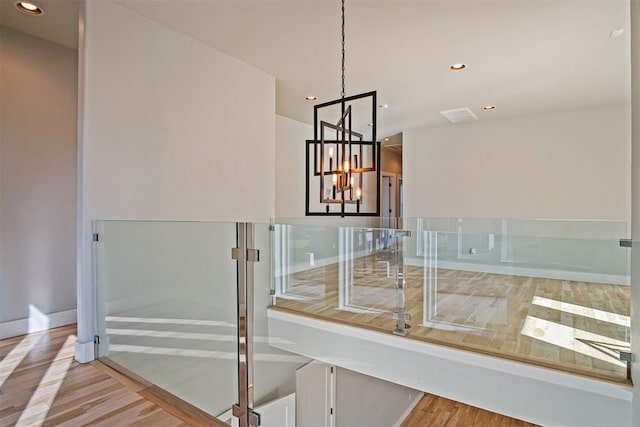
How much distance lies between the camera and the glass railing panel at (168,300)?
2602 mm

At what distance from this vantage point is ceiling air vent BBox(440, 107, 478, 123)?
5.53m

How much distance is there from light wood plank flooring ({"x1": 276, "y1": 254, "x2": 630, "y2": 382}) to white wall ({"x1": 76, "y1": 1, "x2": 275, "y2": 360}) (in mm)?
1243

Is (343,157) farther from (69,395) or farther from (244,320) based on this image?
(69,395)

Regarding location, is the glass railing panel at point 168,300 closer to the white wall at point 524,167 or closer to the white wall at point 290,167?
the white wall at point 290,167

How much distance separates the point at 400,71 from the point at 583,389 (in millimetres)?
3403

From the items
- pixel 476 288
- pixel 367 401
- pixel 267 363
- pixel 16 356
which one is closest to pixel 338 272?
pixel 267 363

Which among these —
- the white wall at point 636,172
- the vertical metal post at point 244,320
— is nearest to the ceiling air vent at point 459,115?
the white wall at point 636,172

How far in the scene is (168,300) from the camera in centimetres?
276

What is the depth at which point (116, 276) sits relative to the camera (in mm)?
2668

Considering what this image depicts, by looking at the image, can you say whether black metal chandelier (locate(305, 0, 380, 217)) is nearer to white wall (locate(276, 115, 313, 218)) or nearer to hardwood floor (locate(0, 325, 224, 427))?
white wall (locate(276, 115, 313, 218))

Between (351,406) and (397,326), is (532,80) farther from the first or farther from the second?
(351,406)

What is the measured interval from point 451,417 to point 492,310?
4.73 m

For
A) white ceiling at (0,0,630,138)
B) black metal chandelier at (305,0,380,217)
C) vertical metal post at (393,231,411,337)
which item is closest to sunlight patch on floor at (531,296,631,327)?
vertical metal post at (393,231,411,337)

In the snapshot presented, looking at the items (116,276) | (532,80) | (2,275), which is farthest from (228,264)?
(532,80)
